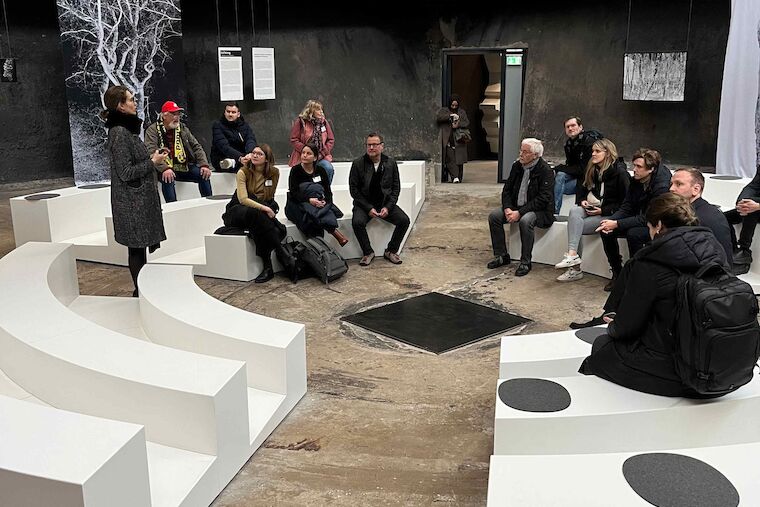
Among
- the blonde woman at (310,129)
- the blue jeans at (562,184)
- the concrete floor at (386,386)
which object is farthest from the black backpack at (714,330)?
the blonde woman at (310,129)

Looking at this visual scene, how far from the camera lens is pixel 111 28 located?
997 centimetres

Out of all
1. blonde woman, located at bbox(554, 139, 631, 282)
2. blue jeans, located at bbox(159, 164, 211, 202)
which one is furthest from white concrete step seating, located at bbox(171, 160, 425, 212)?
blonde woman, located at bbox(554, 139, 631, 282)

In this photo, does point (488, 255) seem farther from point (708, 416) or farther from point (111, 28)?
point (111, 28)

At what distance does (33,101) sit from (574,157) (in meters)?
8.22

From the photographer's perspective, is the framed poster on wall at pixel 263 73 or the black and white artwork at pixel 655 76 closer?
the black and white artwork at pixel 655 76

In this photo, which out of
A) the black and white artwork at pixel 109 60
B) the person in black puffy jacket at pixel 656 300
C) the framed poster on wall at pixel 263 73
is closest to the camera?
the person in black puffy jacket at pixel 656 300

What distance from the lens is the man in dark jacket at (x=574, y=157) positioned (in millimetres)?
7609

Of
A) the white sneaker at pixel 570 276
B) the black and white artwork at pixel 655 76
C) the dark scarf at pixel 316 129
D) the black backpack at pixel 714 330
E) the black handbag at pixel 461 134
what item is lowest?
the white sneaker at pixel 570 276

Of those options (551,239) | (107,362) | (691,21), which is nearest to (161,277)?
(107,362)

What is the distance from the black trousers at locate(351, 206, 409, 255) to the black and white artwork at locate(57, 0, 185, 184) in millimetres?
4593

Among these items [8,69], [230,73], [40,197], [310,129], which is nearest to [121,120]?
[40,197]

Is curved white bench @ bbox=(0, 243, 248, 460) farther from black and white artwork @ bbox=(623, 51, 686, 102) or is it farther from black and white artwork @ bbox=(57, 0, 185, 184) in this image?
black and white artwork @ bbox=(623, 51, 686, 102)

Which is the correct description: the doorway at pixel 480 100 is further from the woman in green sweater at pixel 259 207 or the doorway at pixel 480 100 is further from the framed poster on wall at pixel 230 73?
the woman in green sweater at pixel 259 207

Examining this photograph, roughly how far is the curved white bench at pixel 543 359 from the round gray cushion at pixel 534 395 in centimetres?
34
